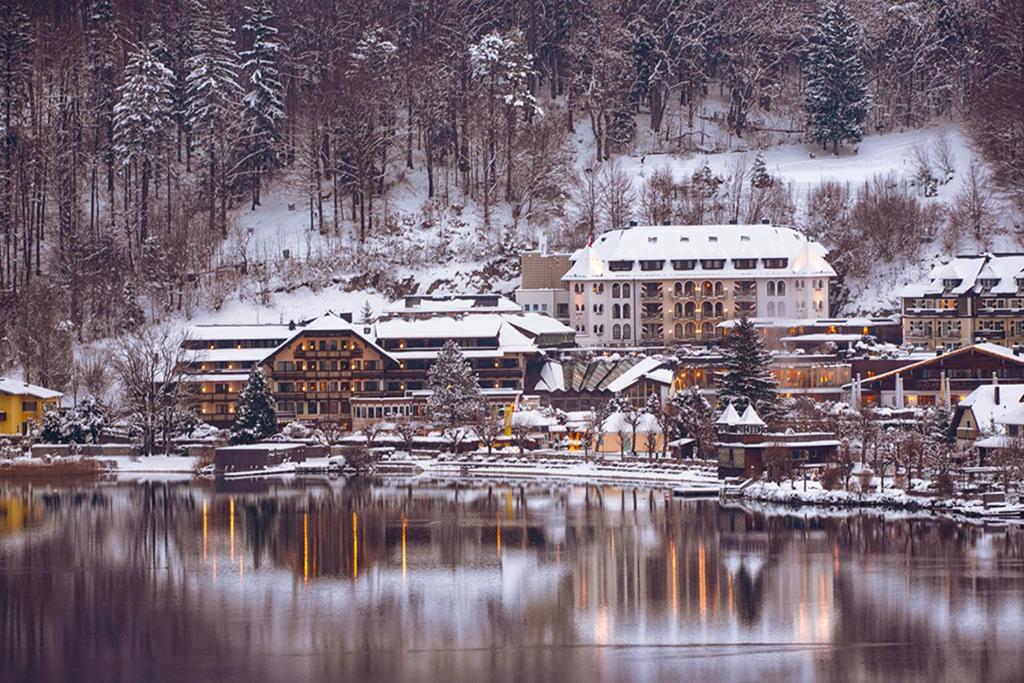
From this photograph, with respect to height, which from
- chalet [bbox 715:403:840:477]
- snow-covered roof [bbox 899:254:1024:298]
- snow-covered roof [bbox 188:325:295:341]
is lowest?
chalet [bbox 715:403:840:477]

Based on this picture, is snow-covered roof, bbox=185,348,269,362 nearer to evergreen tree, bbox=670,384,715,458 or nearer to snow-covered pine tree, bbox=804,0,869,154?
evergreen tree, bbox=670,384,715,458

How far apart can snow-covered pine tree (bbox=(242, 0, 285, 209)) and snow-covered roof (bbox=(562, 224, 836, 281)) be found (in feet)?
66.3

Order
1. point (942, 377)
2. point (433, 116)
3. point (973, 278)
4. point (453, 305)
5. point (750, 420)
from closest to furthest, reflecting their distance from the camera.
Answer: point (750, 420) → point (942, 377) → point (973, 278) → point (453, 305) → point (433, 116)

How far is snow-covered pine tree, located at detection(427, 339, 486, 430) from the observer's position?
260 feet

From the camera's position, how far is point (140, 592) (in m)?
46.8

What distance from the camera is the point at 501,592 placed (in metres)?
46.1

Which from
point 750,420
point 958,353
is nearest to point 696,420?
point 750,420

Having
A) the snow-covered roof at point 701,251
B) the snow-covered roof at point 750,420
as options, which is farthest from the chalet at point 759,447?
the snow-covered roof at point 701,251

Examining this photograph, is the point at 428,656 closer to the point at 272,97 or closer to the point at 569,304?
the point at 569,304

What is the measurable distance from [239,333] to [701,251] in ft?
76.6

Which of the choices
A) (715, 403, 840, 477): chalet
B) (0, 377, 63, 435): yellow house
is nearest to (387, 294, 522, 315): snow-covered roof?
(0, 377, 63, 435): yellow house

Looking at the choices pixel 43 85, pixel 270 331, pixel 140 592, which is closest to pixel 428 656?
pixel 140 592

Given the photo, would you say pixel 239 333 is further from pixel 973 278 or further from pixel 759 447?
pixel 973 278

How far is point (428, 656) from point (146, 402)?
42916 mm
